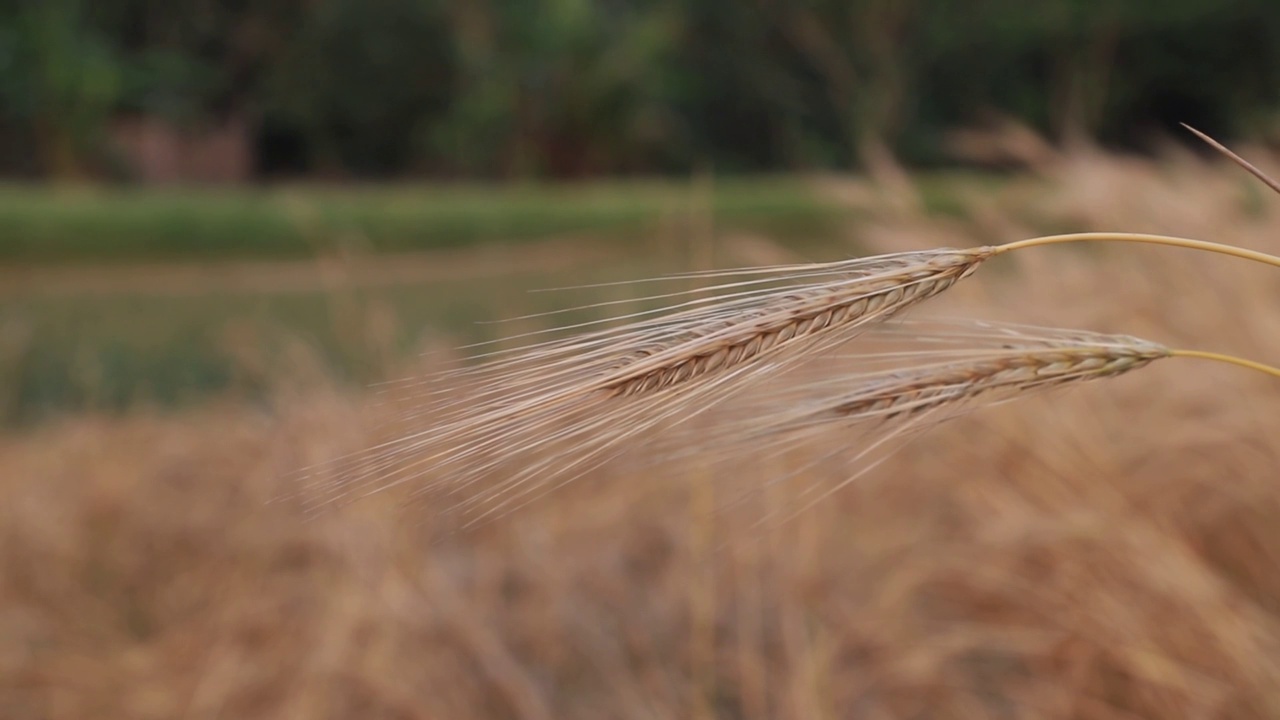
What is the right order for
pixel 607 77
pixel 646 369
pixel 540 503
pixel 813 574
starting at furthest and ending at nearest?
pixel 607 77, pixel 540 503, pixel 813 574, pixel 646 369

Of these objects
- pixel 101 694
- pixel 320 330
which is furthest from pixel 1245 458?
pixel 320 330

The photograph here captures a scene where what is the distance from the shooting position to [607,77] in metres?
4.10

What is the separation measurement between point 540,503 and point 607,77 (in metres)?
2.93

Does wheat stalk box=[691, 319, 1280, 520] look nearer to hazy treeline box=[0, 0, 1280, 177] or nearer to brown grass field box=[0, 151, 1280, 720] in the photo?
brown grass field box=[0, 151, 1280, 720]

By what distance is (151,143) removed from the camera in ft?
12.3

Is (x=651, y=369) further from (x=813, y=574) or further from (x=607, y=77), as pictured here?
(x=607, y=77)

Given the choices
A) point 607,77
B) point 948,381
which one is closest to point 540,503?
point 948,381

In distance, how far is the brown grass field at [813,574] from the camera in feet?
2.38

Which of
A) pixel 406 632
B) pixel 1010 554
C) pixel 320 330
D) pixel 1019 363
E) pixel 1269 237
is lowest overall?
pixel 320 330

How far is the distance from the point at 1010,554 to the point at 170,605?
1066 millimetres

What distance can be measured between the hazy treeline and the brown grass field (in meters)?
2.26

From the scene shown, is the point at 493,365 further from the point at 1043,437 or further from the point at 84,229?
the point at 84,229

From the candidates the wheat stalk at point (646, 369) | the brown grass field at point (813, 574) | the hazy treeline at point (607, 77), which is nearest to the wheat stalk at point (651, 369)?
the wheat stalk at point (646, 369)

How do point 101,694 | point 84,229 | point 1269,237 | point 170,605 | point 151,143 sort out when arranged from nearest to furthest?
point 101,694, point 1269,237, point 170,605, point 84,229, point 151,143
